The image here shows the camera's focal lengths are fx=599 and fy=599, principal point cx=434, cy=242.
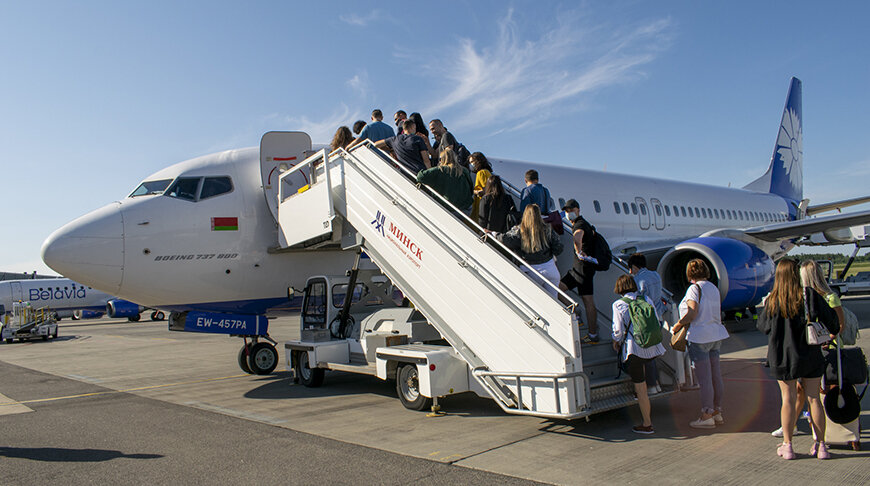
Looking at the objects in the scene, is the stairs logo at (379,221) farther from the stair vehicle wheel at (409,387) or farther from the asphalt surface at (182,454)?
the asphalt surface at (182,454)

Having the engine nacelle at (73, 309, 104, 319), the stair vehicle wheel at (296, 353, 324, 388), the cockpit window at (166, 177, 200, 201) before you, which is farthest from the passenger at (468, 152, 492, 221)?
the engine nacelle at (73, 309, 104, 319)

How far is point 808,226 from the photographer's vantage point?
1120 cm

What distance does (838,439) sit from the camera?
432cm

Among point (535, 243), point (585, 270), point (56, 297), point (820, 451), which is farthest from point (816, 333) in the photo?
point (56, 297)

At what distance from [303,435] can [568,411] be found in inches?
95.6

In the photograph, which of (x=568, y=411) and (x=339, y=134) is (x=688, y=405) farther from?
(x=339, y=134)

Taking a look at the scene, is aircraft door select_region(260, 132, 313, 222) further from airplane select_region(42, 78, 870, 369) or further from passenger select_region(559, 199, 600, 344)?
passenger select_region(559, 199, 600, 344)

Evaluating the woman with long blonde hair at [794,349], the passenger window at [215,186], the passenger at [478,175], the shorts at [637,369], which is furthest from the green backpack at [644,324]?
the passenger window at [215,186]

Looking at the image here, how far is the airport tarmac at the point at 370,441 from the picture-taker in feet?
13.5

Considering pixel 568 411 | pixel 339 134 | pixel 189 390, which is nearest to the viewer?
pixel 568 411

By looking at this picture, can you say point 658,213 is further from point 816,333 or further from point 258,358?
point 816,333

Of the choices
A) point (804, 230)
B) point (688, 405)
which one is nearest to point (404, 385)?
point (688, 405)

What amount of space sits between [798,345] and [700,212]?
12380 millimetres

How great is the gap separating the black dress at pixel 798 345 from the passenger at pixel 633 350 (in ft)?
3.18
